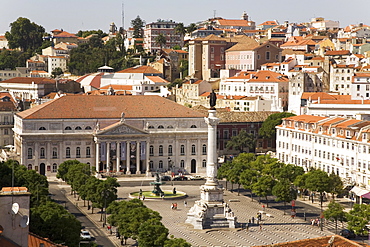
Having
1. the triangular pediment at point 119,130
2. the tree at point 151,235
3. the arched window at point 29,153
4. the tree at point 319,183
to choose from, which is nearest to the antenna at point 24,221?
the tree at point 151,235

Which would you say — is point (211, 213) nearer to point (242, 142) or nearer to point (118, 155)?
point (118, 155)

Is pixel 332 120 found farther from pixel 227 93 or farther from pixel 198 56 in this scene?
pixel 198 56

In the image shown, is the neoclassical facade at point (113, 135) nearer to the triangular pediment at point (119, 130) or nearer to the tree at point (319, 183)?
the triangular pediment at point (119, 130)

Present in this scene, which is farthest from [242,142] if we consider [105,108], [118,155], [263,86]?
[263,86]

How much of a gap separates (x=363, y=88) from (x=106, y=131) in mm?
47347

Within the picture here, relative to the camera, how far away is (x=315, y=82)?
14650 centimetres

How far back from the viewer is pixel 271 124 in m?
121

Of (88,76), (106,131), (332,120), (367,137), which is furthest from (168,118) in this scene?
(88,76)

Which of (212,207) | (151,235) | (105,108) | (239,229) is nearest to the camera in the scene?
(151,235)

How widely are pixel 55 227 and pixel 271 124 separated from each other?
241ft

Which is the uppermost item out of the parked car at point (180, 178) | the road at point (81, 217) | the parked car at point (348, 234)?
the parked car at point (348, 234)

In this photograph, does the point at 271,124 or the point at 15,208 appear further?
the point at 271,124

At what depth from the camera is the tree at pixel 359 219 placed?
210ft

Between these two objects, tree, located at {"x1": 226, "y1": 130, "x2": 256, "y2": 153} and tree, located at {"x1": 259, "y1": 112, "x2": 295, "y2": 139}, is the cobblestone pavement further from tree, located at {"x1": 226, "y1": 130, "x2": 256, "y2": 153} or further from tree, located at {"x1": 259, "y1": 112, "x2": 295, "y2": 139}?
tree, located at {"x1": 259, "y1": 112, "x2": 295, "y2": 139}
